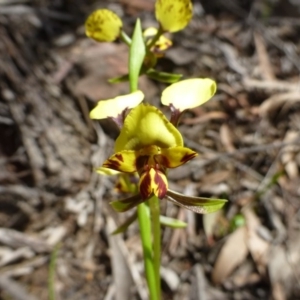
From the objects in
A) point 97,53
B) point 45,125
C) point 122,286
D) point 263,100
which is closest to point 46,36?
point 97,53

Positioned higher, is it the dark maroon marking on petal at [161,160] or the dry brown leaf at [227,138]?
the dark maroon marking on petal at [161,160]

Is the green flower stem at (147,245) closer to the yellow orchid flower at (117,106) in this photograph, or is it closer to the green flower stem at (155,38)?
the yellow orchid flower at (117,106)

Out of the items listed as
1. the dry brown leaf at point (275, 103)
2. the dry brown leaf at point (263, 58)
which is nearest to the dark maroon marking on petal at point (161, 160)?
the dry brown leaf at point (275, 103)

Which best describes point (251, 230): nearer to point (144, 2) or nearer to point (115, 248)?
point (115, 248)

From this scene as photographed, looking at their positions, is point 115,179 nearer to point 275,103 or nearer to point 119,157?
point 275,103

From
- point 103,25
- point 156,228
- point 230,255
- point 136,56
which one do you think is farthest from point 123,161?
point 230,255

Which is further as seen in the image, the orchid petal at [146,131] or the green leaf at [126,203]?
the green leaf at [126,203]
